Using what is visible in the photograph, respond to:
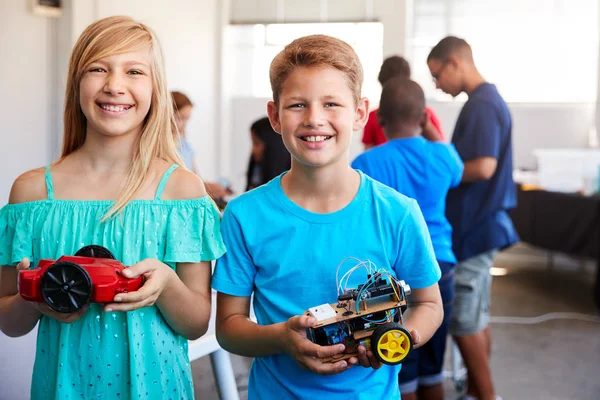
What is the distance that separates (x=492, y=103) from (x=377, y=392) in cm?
173

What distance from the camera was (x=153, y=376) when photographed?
1187mm

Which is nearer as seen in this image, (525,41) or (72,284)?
(72,284)

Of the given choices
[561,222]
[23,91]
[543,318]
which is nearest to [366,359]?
[23,91]

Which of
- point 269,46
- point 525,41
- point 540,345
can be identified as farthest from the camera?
point 269,46

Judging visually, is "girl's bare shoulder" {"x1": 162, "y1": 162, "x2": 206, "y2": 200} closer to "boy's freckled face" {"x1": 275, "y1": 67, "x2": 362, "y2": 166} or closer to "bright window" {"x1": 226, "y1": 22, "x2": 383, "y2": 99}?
"boy's freckled face" {"x1": 275, "y1": 67, "x2": 362, "y2": 166}

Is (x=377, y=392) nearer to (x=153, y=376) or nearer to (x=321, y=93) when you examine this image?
(x=153, y=376)

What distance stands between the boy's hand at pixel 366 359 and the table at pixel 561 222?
12.7 feet

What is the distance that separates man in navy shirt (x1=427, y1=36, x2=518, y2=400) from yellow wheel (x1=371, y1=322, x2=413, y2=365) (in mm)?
1709

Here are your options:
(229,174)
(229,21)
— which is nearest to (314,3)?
(229,21)

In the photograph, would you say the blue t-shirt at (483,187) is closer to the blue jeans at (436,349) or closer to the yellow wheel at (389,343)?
the blue jeans at (436,349)

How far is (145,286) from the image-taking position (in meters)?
1.04

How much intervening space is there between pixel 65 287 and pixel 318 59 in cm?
54

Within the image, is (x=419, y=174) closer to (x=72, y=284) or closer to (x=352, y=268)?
(x=352, y=268)

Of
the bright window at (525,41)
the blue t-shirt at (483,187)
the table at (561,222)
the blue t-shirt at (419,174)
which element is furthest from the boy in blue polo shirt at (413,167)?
the bright window at (525,41)
